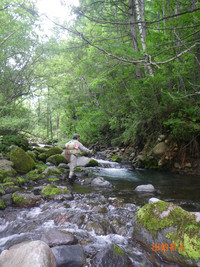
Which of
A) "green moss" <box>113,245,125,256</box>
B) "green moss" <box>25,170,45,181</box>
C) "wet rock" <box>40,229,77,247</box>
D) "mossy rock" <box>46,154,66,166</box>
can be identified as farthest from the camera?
"mossy rock" <box>46,154,66,166</box>

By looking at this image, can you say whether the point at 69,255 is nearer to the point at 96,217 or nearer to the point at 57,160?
the point at 96,217

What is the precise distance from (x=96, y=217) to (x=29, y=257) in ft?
7.25

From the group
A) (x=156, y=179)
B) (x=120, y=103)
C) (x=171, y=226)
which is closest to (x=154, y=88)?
(x=120, y=103)

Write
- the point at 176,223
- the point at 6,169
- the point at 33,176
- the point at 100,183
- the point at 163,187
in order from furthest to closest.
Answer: the point at 33,176 < the point at 6,169 < the point at 100,183 < the point at 163,187 < the point at 176,223

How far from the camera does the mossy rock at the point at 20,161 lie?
849 cm

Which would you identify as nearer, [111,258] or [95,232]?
[111,258]

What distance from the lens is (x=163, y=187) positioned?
6723 mm

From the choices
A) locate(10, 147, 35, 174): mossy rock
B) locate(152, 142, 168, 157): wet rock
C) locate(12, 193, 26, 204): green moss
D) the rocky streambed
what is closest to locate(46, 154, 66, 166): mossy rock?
locate(10, 147, 35, 174): mossy rock

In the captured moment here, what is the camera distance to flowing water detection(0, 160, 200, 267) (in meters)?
3.14

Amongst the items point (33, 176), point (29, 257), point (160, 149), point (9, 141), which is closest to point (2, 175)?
point (33, 176)

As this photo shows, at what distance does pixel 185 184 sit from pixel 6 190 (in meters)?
6.70

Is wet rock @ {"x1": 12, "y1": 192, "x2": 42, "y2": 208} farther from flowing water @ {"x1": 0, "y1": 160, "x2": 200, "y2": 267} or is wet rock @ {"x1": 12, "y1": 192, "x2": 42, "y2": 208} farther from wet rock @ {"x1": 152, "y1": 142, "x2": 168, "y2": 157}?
wet rock @ {"x1": 152, "y1": 142, "x2": 168, "y2": 157}

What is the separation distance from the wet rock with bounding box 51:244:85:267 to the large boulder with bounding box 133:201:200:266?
1076 millimetres

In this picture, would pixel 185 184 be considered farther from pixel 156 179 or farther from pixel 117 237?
pixel 117 237
